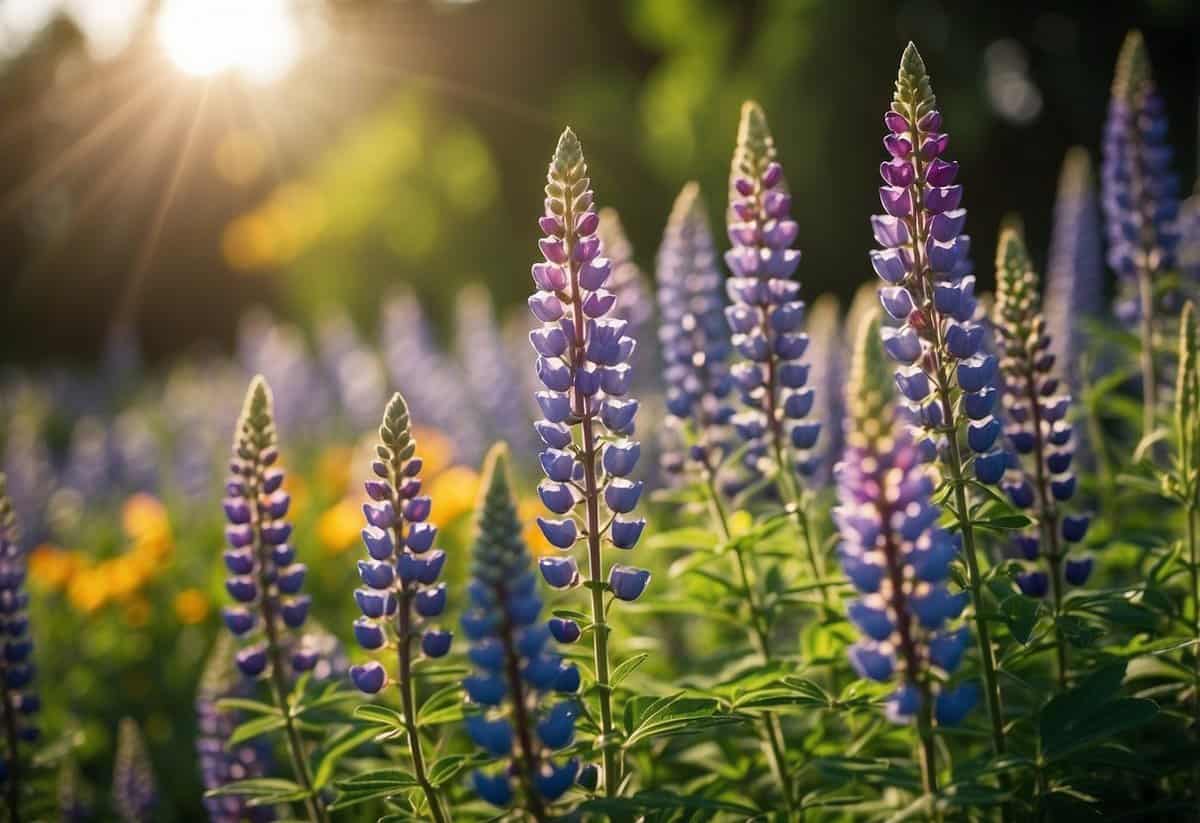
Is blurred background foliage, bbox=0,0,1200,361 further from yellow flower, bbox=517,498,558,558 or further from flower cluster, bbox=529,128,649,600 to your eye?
flower cluster, bbox=529,128,649,600

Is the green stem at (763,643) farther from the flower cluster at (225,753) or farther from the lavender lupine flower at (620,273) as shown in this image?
the flower cluster at (225,753)

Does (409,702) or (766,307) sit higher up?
(766,307)

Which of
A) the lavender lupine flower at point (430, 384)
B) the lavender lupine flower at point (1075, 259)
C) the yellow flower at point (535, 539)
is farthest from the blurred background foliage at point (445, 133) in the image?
the yellow flower at point (535, 539)

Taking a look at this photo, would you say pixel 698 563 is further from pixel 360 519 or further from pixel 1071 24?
pixel 1071 24

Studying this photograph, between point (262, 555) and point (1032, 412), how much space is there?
226 centimetres

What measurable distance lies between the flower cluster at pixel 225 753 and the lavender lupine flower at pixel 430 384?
4.30 meters

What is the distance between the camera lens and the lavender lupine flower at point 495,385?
8.11m

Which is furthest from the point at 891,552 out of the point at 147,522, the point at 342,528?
the point at 147,522

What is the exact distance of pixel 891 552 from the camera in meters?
2.15

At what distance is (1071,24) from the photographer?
51.3 feet

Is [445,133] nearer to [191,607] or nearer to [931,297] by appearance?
[191,607]

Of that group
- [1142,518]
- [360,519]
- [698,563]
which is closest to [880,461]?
[698,563]

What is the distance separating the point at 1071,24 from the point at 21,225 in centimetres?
2889

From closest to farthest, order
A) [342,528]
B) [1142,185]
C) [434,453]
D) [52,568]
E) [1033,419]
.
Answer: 1. [1033,419]
2. [1142,185]
3. [342,528]
4. [52,568]
5. [434,453]
